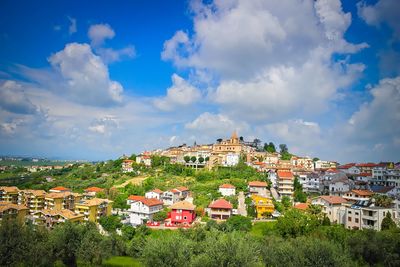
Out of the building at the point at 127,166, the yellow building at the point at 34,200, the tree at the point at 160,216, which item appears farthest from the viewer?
the building at the point at 127,166

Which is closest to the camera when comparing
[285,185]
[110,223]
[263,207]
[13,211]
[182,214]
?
[110,223]

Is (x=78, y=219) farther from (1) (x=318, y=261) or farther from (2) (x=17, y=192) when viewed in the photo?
(1) (x=318, y=261)

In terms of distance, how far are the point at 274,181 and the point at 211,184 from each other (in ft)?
47.6

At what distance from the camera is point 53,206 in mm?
62094

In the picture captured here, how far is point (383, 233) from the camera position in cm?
3441

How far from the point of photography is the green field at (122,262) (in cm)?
3575

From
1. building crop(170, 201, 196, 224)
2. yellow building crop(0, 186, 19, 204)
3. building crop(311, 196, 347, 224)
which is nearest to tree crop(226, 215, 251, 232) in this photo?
building crop(170, 201, 196, 224)

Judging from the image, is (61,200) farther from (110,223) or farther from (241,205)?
(241,205)

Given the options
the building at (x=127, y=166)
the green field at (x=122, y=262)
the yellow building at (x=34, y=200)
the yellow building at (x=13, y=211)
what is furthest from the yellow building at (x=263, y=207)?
the building at (x=127, y=166)

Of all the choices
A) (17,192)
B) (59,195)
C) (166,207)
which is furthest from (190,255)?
(17,192)

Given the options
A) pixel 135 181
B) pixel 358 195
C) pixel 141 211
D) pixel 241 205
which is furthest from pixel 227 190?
pixel 135 181

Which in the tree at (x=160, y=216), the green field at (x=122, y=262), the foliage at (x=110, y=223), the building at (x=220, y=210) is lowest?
the green field at (x=122, y=262)

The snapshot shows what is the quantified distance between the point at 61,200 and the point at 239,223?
36.7m

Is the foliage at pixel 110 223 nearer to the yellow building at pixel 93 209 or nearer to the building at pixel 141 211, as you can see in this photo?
the building at pixel 141 211
